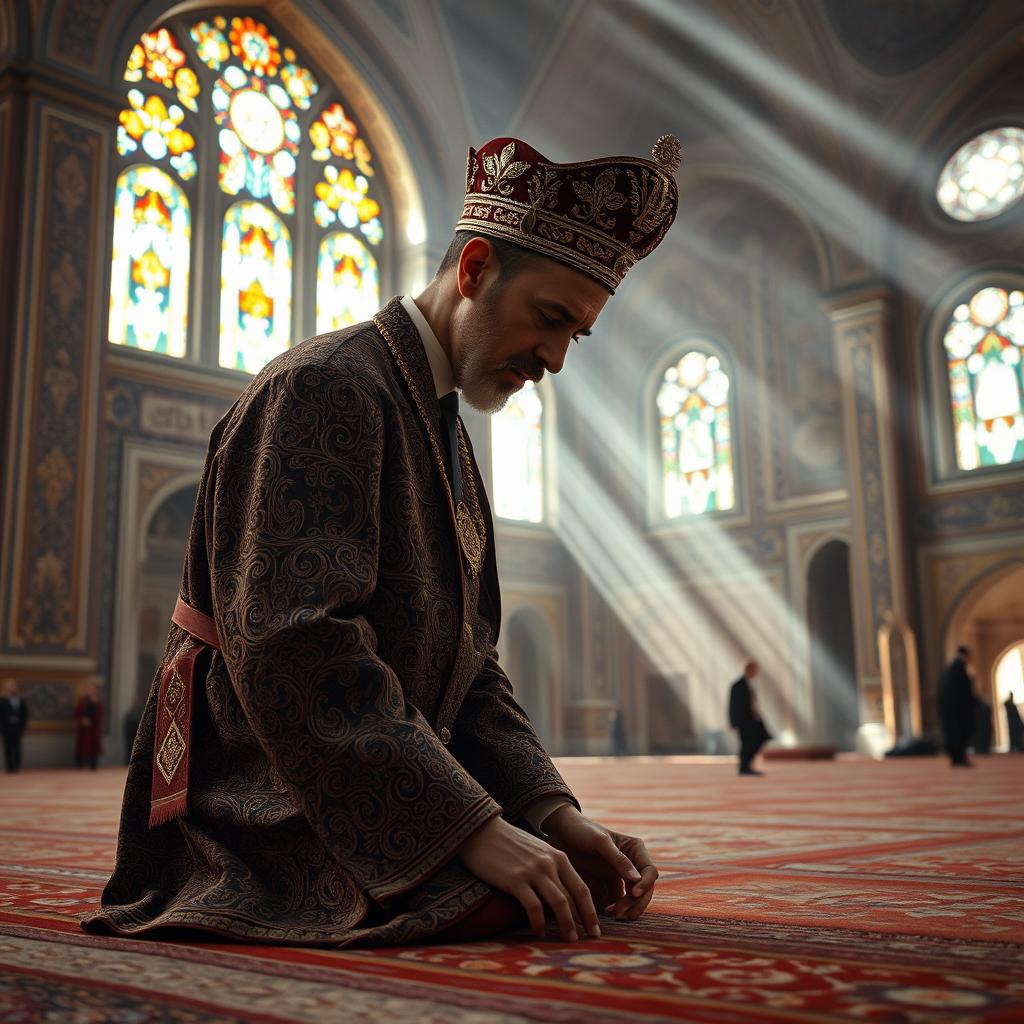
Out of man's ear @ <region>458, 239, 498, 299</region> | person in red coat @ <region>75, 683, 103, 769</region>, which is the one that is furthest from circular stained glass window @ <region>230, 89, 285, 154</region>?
man's ear @ <region>458, 239, 498, 299</region>

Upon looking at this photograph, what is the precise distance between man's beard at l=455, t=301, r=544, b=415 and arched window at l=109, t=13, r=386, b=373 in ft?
39.8

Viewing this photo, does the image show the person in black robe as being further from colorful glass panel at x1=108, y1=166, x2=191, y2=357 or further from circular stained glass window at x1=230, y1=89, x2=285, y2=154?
circular stained glass window at x1=230, y1=89, x2=285, y2=154

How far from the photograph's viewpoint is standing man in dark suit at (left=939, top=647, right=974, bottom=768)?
438 inches

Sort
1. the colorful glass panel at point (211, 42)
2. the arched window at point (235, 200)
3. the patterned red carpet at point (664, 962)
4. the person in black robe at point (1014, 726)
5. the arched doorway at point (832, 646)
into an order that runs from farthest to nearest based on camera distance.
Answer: the arched doorway at point (832, 646) → the person in black robe at point (1014, 726) → the colorful glass panel at point (211, 42) → the arched window at point (235, 200) → the patterned red carpet at point (664, 962)

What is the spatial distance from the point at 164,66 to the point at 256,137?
4.39 feet

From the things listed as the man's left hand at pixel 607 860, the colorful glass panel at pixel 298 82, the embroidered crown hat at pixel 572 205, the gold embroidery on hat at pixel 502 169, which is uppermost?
the colorful glass panel at pixel 298 82

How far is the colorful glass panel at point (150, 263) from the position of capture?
13539mm

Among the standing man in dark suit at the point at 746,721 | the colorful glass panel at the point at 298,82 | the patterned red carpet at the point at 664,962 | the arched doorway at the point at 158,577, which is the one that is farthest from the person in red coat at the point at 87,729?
the patterned red carpet at the point at 664,962

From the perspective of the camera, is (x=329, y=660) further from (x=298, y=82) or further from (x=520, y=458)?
(x=520, y=458)

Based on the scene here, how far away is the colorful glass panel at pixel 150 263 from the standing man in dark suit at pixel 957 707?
875cm

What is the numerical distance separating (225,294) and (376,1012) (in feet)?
45.7

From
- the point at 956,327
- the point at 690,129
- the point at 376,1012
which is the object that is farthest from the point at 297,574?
the point at 690,129

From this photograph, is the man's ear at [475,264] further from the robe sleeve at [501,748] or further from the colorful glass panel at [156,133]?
the colorful glass panel at [156,133]

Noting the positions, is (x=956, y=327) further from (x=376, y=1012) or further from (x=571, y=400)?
(x=376, y=1012)
